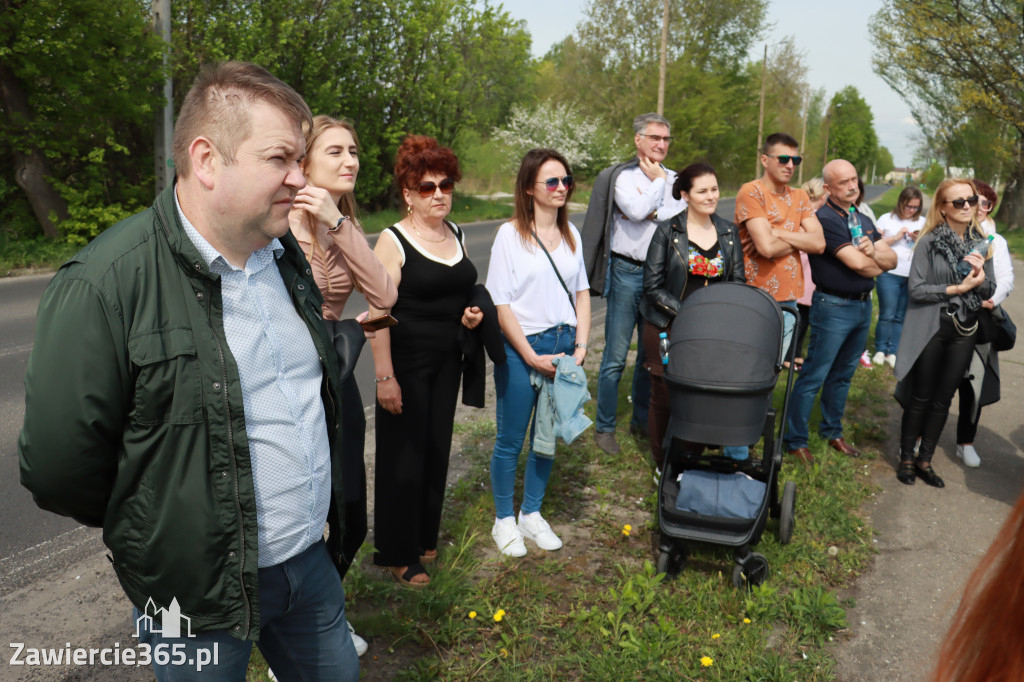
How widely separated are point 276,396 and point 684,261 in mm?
3577

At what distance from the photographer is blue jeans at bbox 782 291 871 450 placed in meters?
5.62

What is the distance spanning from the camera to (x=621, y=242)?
598 cm

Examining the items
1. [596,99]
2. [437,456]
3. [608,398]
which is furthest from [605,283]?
[596,99]

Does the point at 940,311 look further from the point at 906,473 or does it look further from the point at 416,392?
the point at 416,392

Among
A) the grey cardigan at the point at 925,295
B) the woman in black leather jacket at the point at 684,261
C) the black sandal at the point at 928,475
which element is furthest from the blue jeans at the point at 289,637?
the black sandal at the point at 928,475

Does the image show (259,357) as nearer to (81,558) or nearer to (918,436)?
(81,558)

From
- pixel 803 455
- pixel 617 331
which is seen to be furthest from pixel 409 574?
pixel 803 455

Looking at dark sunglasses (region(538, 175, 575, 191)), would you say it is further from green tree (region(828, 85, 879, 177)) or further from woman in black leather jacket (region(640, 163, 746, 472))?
green tree (region(828, 85, 879, 177))

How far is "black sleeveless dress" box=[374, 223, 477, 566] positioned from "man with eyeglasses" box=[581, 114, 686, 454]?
7.04ft

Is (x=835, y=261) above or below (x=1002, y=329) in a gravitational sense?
above

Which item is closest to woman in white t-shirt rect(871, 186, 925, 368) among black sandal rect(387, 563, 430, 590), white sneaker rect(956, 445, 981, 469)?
white sneaker rect(956, 445, 981, 469)

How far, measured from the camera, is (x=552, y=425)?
4.25 metres

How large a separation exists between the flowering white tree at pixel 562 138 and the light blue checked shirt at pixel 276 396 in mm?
36455

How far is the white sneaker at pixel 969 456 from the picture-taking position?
6000 mm
